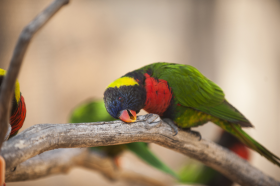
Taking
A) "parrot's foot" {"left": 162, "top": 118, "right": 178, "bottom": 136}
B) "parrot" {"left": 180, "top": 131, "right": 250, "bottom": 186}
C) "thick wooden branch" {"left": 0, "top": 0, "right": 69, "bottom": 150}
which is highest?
"thick wooden branch" {"left": 0, "top": 0, "right": 69, "bottom": 150}

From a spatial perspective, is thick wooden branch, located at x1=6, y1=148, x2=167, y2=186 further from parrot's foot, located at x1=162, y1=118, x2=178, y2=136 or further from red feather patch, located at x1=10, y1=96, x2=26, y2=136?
parrot's foot, located at x1=162, y1=118, x2=178, y2=136

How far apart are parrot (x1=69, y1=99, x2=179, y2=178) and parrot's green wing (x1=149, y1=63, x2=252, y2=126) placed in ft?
2.87

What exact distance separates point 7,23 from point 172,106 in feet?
8.53

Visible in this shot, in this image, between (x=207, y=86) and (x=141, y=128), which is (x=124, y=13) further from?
(x=141, y=128)

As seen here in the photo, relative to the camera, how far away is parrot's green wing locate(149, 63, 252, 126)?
1.44 meters

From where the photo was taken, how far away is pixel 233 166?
5.44 ft

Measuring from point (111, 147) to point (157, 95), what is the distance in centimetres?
111

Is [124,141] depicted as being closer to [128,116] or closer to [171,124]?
[128,116]

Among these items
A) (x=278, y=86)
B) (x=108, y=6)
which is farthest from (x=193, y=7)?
(x=278, y=86)

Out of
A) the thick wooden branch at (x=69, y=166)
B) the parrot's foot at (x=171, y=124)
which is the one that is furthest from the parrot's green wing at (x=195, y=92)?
the thick wooden branch at (x=69, y=166)

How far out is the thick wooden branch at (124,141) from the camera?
2.91ft

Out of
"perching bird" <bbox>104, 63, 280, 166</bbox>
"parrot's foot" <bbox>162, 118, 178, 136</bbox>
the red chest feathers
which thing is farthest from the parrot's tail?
the red chest feathers

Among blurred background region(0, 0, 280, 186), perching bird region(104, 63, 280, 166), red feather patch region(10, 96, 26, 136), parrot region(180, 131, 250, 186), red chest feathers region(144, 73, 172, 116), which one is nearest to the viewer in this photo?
red feather patch region(10, 96, 26, 136)

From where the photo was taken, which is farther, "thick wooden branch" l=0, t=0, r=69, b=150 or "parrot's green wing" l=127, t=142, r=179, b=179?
"parrot's green wing" l=127, t=142, r=179, b=179
